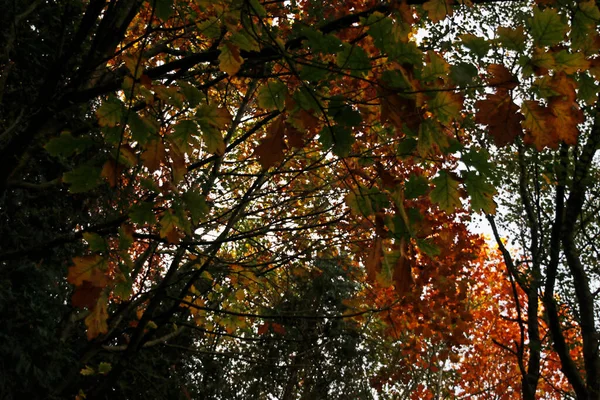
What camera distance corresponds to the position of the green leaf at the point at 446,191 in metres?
1.76

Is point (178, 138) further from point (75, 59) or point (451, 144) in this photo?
point (75, 59)

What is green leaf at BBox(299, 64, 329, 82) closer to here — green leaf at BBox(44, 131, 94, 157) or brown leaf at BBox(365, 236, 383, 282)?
brown leaf at BBox(365, 236, 383, 282)

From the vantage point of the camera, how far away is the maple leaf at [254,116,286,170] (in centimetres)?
168

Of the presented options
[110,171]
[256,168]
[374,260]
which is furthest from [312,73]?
[256,168]

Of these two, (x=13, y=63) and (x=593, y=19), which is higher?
(x=13, y=63)

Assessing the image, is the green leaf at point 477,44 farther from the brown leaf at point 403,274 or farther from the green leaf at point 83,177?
the green leaf at point 83,177

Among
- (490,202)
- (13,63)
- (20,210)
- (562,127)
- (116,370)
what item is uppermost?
(13,63)

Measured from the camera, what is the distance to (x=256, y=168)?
7.96 metres

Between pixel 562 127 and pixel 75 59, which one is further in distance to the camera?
pixel 75 59

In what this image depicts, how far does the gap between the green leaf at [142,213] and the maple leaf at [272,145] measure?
48 cm

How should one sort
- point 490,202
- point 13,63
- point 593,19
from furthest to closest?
point 13,63, point 593,19, point 490,202

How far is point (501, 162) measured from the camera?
6.48 m

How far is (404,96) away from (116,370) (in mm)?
3993

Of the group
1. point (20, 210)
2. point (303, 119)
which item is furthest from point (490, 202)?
point (20, 210)
